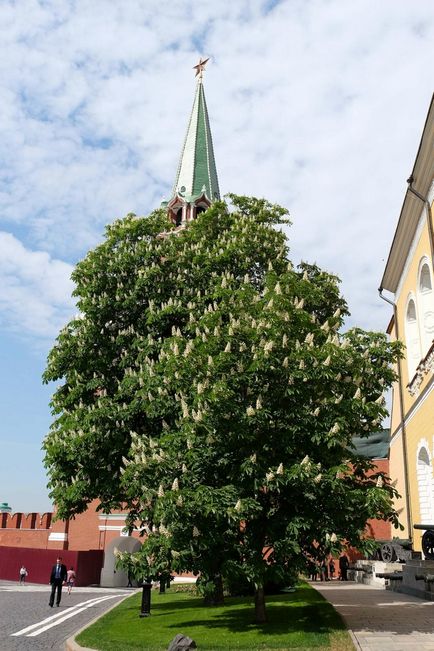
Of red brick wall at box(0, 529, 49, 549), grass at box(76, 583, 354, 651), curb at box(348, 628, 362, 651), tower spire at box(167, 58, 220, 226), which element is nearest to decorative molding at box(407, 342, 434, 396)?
grass at box(76, 583, 354, 651)

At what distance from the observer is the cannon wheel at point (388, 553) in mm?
22766

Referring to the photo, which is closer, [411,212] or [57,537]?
[411,212]

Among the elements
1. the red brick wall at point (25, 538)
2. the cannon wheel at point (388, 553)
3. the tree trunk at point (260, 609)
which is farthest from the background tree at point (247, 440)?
the red brick wall at point (25, 538)

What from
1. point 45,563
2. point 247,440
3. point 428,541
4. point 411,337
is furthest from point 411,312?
point 45,563

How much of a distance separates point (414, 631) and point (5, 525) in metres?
48.5

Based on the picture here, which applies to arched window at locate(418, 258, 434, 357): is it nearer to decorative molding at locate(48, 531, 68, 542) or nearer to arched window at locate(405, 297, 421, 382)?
arched window at locate(405, 297, 421, 382)

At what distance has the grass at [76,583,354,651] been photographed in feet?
36.0

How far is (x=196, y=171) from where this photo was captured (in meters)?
64.2

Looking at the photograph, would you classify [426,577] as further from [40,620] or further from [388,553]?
[40,620]

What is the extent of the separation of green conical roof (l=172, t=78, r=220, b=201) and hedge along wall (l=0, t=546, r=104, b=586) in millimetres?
37364

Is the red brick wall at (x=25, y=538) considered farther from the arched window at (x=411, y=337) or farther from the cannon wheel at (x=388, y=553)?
the arched window at (x=411, y=337)

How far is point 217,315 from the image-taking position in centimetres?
1438

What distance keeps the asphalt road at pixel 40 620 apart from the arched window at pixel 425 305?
14.7 m

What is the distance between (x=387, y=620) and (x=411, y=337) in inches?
605
